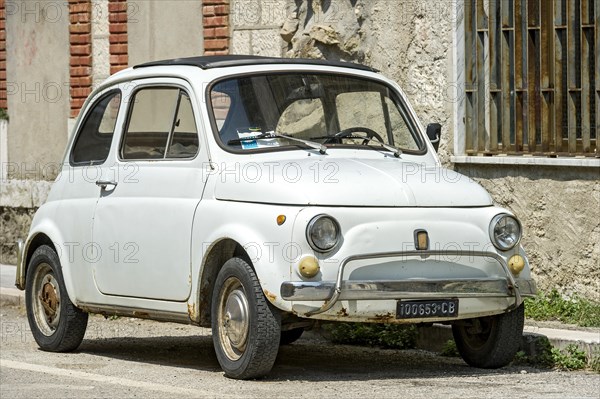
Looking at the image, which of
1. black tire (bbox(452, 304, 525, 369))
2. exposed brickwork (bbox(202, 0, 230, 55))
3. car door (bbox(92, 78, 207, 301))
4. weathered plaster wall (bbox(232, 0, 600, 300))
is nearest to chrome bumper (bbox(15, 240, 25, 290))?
car door (bbox(92, 78, 207, 301))

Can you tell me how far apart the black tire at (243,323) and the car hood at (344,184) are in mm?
447

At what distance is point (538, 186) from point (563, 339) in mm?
2679

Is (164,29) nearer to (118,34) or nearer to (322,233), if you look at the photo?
(118,34)

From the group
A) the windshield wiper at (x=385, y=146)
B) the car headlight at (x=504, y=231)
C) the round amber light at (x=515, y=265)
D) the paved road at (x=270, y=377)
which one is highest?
the windshield wiper at (x=385, y=146)

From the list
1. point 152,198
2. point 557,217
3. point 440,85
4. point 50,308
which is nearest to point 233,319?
point 152,198

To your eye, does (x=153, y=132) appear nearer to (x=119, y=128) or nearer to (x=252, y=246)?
(x=119, y=128)

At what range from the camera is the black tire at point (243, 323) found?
772cm

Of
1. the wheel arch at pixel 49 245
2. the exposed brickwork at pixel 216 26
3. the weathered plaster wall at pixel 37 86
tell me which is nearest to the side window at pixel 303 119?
the wheel arch at pixel 49 245

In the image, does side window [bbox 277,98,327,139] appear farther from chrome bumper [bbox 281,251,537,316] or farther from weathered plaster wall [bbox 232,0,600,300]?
weathered plaster wall [bbox 232,0,600,300]

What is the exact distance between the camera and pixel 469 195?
26.8ft

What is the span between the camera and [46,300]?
9.80 metres

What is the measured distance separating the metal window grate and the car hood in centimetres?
293

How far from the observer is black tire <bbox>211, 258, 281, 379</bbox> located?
772cm

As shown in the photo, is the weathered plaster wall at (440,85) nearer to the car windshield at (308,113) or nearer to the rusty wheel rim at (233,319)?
the car windshield at (308,113)
